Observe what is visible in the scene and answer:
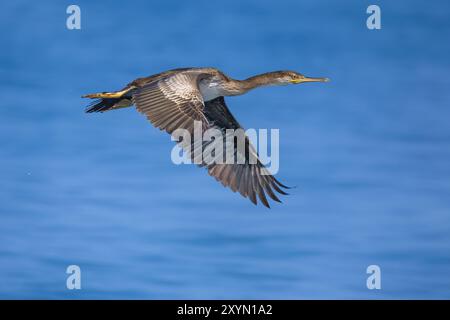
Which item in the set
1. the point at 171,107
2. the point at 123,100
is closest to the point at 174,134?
the point at 171,107

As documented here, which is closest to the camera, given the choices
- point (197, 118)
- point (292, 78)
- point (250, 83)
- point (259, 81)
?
point (197, 118)

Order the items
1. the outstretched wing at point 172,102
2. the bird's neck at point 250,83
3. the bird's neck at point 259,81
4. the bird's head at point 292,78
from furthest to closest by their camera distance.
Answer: the bird's head at point 292,78, the bird's neck at point 259,81, the bird's neck at point 250,83, the outstretched wing at point 172,102

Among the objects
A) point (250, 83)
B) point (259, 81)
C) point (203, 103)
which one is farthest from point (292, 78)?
point (203, 103)

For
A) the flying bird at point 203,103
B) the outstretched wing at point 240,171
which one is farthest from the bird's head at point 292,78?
the outstretched wing at point 240,171

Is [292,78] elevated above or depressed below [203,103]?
above

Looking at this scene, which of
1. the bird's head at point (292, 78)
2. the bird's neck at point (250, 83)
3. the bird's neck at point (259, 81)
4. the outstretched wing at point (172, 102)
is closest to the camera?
the outstretched wing at point (172, 102)

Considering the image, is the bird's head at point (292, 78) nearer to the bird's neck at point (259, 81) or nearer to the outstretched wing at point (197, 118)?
the bird's neck at point (259, 81)

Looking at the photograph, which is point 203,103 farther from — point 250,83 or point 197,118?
point 250,83

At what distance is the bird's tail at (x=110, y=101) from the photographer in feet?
45.0

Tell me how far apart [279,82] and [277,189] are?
78.6 inches

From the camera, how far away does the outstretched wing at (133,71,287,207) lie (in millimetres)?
12375

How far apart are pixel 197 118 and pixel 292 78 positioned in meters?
3.00

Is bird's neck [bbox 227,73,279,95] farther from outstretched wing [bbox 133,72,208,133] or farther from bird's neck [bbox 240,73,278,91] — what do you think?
outstretched wing [bbox 133,72,208,133]

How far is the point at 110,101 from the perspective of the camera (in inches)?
554
